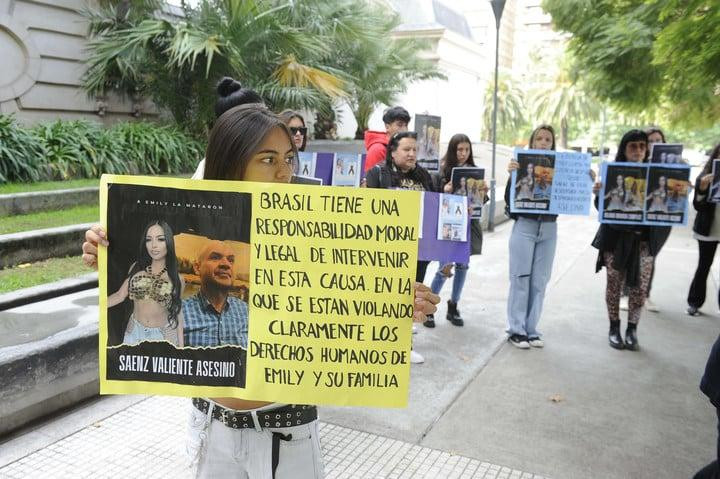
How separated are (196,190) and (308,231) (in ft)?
1.07

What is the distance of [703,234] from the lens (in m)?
6.59

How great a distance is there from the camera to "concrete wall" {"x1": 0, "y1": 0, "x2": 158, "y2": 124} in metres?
10.1

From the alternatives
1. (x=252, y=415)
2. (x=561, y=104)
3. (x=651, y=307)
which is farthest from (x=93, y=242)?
(x=561, y=104)

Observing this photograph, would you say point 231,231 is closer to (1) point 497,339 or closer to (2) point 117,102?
(1) point 497,339

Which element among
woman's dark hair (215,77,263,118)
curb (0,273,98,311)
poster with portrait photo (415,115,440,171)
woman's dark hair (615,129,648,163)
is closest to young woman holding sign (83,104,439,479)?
woman's dark hair (215,77,263,118)

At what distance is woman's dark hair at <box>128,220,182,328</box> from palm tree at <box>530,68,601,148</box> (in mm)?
42502

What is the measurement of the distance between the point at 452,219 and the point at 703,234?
12.8 feet

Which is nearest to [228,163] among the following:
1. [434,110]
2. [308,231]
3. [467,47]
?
[308,231]

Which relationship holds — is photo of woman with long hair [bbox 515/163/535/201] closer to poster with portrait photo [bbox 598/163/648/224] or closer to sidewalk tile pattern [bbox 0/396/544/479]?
poster with portrait photo [bbox 598/163/648/224]

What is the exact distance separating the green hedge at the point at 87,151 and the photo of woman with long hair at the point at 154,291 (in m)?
7.09

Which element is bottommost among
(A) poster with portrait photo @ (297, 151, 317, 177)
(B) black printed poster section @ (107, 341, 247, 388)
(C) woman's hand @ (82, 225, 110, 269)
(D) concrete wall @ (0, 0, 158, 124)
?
(B) black printed poster section @ (107, 341, 247, 388)

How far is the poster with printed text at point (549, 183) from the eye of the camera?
17.3 ft

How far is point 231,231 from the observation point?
1637 mm

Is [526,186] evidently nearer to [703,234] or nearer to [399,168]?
[399,168]
